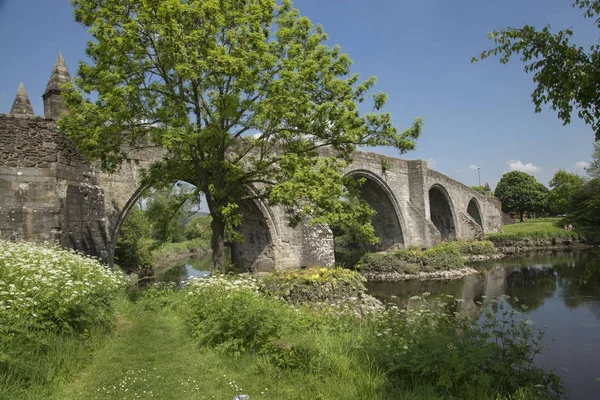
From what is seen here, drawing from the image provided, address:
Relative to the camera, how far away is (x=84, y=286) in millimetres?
5676

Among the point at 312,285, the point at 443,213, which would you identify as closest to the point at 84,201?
the point at 312,285

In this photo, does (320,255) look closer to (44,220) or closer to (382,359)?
(44,220)

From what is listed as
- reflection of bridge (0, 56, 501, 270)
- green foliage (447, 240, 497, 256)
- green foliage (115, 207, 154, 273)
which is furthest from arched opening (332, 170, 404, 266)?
green foliage (115, 207, 154, 273)

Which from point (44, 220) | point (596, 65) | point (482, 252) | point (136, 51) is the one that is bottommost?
point (482, 252)

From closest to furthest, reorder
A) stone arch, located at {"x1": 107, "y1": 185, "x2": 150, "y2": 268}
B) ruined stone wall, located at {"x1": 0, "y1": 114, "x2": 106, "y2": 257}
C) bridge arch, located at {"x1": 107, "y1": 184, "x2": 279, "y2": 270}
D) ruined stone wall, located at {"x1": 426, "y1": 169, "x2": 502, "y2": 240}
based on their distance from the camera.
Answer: ruined stone wall, located at {"x1": 0, "y1": 114, "x2": 106, "y2": 257}
stone arch, located at {"x1": 107, "y1": 185, "x2": 150, "y2": 268}
bridge arch, located at {"x1": 107, "y1": 184, "x2": 279, "y2": 270}
ruined stone wall, located at {"x1": 426, "y1": 169, "x2": 502, "y2": 240}

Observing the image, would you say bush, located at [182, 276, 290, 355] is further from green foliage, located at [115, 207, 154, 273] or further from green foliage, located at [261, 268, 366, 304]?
green foliage, located at [115, 207, 154, 273]

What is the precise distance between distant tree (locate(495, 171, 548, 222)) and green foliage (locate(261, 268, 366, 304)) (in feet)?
179

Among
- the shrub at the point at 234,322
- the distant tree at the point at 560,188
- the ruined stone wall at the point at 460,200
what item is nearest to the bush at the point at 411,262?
the ruined stone wall at the point at 460,200

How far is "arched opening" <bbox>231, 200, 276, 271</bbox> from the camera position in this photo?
666 inches

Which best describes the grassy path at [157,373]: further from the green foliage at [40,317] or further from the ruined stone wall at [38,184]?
the ruined stone wall at [38,184]

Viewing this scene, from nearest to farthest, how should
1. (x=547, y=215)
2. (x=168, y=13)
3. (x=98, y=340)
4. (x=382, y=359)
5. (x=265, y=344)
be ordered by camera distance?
(x=382, y=359), (x=265, y=344), (x=98, y=340), (x=168, y=13), (x=547, y=215)

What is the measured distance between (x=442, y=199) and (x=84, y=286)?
109 feet

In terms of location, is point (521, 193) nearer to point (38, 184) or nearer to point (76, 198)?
point (76, 198)

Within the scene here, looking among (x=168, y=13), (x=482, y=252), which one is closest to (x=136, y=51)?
(x=168, y=13)
